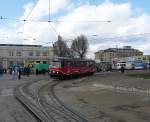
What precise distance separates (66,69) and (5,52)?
7557 cm

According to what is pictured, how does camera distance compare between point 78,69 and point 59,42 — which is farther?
point 59,42

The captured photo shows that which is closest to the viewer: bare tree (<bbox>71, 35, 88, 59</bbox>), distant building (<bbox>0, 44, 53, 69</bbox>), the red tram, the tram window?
the red tram

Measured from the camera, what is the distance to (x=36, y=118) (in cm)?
1422

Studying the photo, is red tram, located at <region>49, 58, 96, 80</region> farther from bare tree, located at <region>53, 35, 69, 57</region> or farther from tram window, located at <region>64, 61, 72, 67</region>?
bare tree, located at <region>53, 35, 69, 57</region>

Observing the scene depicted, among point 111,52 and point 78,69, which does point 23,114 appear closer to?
point 78,69

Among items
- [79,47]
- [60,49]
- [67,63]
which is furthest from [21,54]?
[67,63]

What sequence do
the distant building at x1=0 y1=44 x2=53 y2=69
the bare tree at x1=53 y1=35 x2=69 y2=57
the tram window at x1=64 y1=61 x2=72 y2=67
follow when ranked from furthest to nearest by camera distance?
the distant building at x1=0 y1=44 x2=53 y2=69 → the bare tree at x1=53 y1=35 x2=69 y2=57 → the tram window at x1=64 y1=61 x2=72 y2=67

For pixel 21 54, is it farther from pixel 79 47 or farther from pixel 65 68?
pixel 65 68

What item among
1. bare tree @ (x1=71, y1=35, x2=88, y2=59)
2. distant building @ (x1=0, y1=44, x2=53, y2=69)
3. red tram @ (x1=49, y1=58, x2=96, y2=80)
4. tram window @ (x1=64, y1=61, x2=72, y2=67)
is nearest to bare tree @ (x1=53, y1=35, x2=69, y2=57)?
distant building @ (x1=0, y1=44, x2=53, y2=69)

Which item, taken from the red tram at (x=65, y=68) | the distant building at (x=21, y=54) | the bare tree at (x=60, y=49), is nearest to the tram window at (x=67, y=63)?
the red tram at (x=65, y=68)

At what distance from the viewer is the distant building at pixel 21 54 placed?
120375 mm

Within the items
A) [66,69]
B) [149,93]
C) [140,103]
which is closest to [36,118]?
[140,103]

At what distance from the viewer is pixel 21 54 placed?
123688 mm

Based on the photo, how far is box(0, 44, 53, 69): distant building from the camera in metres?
120
